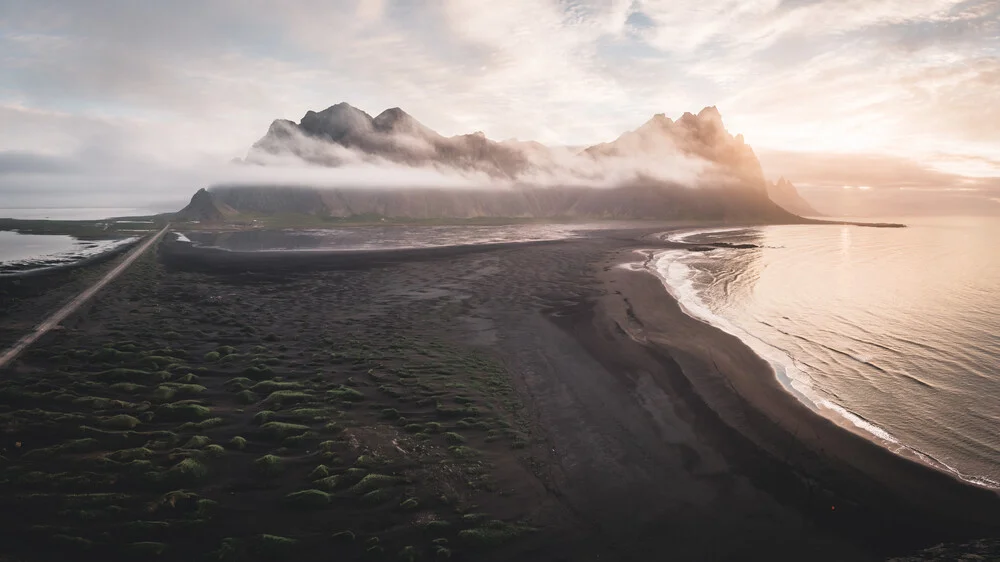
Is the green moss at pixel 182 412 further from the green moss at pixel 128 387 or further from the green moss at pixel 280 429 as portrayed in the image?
the green moss at pixel 280 429

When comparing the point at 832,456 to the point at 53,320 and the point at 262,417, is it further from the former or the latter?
the point at 53,320

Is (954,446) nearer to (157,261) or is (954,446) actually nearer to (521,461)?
(521,461)

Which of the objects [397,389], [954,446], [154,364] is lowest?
[954,446]

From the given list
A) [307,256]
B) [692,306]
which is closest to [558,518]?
[692,306]

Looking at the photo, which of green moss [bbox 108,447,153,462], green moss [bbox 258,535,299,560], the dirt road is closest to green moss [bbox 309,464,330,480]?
green moss [bbox 258,535,299,560]

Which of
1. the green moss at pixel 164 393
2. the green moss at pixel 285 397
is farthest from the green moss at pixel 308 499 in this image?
the green moss at pixel 164 393
